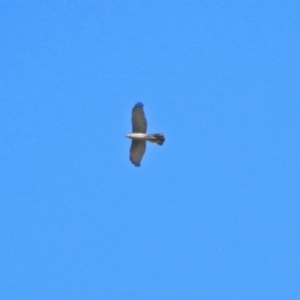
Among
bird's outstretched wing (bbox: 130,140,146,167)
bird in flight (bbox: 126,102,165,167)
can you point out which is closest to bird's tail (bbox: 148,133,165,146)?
bird in flight (bbox: 126,102,165,167)

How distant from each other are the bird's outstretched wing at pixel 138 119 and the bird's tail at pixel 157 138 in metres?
0.80

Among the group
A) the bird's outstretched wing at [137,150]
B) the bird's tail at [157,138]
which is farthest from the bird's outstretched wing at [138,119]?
the bird's tail at [157,138]

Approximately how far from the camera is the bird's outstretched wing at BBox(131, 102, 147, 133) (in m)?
62.7

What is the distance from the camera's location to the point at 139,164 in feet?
206

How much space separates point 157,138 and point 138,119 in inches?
65.4

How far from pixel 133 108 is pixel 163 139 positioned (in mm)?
2400

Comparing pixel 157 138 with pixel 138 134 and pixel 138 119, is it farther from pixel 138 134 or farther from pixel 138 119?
pixel 138 119

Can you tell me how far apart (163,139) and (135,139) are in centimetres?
179

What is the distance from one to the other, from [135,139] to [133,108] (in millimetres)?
1608

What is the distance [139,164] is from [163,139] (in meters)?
2.05

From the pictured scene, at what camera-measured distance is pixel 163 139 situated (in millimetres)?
61750

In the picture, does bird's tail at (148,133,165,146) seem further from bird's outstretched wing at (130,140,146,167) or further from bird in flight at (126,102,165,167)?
bird's outstretched wing at (130,140,146,167)

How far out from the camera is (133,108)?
206 ft

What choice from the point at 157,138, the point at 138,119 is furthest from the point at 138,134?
the point at 157,138
